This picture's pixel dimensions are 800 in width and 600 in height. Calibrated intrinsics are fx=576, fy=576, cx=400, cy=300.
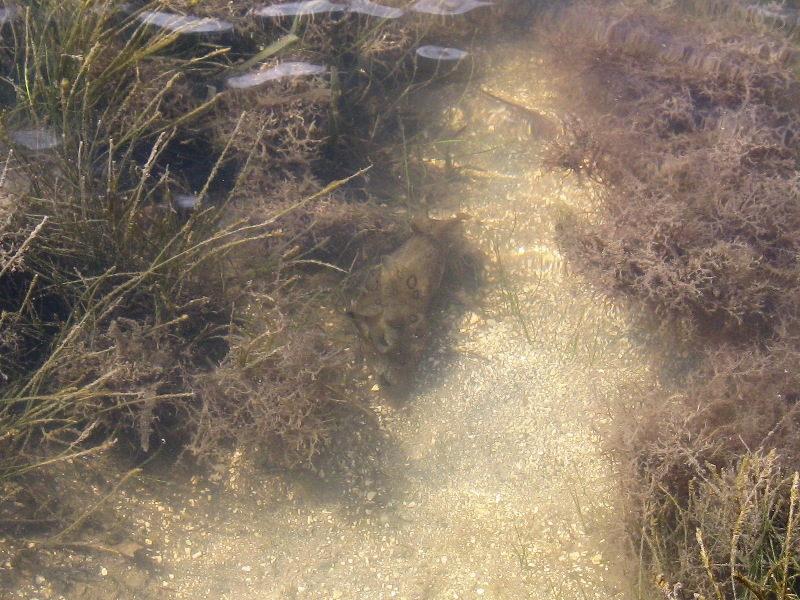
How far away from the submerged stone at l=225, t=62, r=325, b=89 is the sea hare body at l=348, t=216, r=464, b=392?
55.3 inches

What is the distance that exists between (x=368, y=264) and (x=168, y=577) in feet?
6.95

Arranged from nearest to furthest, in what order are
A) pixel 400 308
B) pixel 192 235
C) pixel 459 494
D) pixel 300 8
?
pixel 192 235
pixel 459 494
pixel 400 308
pixel 300 8

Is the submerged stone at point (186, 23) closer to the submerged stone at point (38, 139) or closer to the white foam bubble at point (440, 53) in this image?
the submerged stone at point (38, 139)

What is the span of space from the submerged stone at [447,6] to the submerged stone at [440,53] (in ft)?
0.91

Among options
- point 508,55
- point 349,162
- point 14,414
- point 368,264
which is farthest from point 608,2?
point 14,414

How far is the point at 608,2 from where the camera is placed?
15.0ft

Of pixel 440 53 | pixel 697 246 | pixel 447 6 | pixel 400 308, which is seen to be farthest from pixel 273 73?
pixel 697 246

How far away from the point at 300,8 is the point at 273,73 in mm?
620

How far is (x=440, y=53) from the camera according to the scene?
4.62 meters

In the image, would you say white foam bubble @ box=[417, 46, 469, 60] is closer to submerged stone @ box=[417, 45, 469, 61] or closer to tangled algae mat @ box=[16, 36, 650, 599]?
submerged stone @ box=[417, 45, 469, 61]

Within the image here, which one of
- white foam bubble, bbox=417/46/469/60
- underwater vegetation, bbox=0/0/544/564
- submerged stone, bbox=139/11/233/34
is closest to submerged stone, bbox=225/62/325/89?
underwater vegetation, bbox=0/0/544/564

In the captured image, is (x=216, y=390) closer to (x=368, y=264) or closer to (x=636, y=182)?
(x=368, y=264)

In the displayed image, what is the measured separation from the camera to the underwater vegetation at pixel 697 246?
8.56 ft

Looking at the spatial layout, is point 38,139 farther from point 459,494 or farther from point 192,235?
point 459,494
